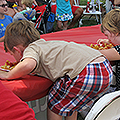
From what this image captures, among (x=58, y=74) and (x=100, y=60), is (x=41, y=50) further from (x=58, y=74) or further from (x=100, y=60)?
(x=100, y=60)

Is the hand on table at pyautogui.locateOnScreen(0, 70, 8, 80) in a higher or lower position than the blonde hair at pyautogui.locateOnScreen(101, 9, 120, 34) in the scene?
lower

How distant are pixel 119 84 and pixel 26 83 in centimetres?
94

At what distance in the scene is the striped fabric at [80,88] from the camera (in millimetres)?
1008

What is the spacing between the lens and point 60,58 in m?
1.06

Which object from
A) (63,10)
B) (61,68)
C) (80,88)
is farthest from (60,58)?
(63,10)

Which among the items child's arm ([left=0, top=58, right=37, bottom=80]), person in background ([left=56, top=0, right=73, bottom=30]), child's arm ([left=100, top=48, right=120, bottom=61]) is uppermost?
child's arm ([left=0, top=58, right=37, bottom=80])

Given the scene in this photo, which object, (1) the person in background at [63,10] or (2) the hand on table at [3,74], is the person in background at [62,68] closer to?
(2) the hand on table at [3,74]

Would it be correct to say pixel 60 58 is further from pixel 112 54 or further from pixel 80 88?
pixel 112 54

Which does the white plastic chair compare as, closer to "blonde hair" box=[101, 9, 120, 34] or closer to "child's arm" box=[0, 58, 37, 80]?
"child's arm" box=[0, 58, 37, 80]

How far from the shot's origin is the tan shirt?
3.33 feet

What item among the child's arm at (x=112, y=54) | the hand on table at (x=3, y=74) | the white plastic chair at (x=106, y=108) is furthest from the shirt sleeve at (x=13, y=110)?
A: the child's arm at (x=112, y=54)

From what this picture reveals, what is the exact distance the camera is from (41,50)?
1.06m

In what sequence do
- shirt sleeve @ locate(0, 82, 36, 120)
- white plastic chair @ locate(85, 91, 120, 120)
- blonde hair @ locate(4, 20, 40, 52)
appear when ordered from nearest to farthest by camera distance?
shirt sleeve @ locate(0, 82, 36, 120), white plastic chair @ locate(85, 91, 120, 120), blonde hair @ locate(4, 20, 40, 52)

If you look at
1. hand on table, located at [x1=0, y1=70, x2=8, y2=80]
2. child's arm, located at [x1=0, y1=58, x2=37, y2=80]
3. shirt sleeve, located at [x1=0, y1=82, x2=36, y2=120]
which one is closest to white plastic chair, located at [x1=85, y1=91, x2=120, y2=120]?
shirt sleeve, located at [x1=0, y1=82, x2=36, y2=120]
